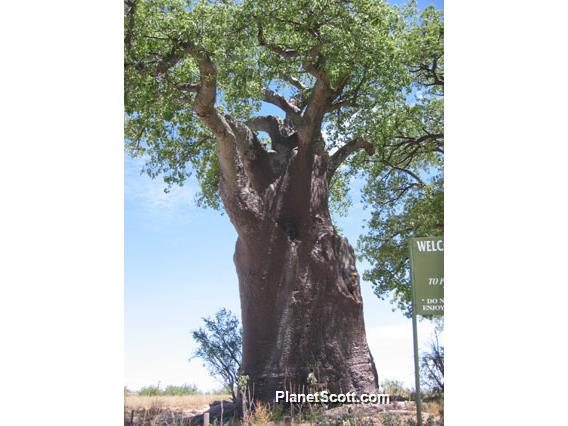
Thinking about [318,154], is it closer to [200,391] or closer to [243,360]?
[243,360]

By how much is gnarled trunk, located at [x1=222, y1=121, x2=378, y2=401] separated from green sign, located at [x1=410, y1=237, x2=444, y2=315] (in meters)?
2.23

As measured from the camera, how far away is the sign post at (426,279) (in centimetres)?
566

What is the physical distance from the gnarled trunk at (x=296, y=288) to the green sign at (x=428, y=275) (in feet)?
7.33

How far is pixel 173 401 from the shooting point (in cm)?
721

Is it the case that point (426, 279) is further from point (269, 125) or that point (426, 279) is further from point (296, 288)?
point (269, 125)

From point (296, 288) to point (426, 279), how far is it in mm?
2398

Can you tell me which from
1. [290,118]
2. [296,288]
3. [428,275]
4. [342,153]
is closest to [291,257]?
[296,288]

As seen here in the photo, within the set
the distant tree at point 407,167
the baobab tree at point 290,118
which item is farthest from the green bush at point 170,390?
the distant tree at point 407,167

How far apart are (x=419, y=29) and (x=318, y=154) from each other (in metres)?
2.09

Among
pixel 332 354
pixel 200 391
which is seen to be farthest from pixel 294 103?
pixel 200 391

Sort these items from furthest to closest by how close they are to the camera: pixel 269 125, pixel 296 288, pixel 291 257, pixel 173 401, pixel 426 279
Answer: pixel 269 125
pixel 291 257
pixel 296 288
pixel 173 401
pixel 426 279

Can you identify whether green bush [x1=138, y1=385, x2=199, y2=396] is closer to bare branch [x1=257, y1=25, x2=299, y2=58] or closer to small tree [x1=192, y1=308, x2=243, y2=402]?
small tree [x1=192, y1=308, x2=243, y2=402]

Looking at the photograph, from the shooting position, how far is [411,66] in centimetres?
786

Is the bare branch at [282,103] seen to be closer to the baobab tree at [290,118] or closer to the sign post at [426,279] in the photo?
the baobab tree at [290,118]
